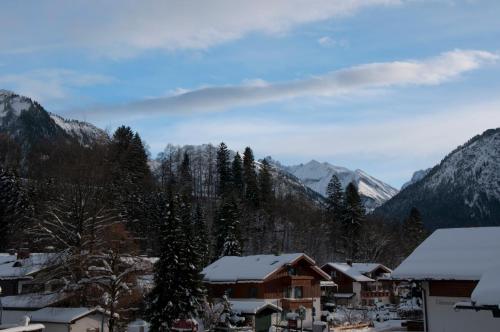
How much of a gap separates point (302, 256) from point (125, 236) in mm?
25335

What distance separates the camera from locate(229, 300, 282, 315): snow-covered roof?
162 feet

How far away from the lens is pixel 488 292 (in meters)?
11.8

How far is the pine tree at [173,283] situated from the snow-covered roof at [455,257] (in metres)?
18.9

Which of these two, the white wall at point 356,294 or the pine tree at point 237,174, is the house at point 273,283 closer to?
the white wall at point 356,294

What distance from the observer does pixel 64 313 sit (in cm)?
3991

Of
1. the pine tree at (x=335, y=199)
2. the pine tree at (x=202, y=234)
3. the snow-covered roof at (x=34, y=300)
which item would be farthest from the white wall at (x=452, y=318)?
the pine tree at (x=335, y=199)

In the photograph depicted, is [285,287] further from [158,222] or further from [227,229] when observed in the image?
[158,222]

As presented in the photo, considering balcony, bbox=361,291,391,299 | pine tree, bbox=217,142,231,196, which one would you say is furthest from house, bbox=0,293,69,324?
pine tree, bbox=217,142,231,196

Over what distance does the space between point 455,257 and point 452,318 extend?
2633 millimetres

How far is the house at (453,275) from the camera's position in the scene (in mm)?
22203

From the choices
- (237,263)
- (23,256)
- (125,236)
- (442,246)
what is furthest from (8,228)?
(442,246)

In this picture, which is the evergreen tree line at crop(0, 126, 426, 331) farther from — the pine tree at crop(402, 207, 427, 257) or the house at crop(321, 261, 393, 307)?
the house at crop(321, 261, 393, 307)


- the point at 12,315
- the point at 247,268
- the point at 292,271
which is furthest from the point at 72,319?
the point at 292,271

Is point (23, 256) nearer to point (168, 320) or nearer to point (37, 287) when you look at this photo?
point (37, 287)
